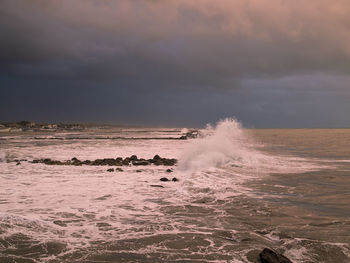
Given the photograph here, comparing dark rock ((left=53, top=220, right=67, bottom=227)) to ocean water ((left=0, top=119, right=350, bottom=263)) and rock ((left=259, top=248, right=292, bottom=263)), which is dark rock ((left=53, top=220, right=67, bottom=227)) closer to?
ocean water ((left=0, top=119, right=350, bottom=263))

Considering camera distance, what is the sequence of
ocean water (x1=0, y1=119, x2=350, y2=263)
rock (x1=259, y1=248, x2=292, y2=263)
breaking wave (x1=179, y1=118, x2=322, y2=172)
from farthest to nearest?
breaking wave (x1=179, y1=118, x2=322, y2=172)
ocean water (x1=0, y1=119, x2=350, y2=263)
rock (x1=259, y1=248, x2=292, y2=263)

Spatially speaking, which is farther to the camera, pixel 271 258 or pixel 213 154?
pixel 213 154

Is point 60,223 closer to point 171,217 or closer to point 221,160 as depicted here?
point 171,217

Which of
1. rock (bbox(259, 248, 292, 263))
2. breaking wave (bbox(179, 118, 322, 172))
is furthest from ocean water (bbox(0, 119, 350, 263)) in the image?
breaking wave (bbox(179, 118, 322, 172))

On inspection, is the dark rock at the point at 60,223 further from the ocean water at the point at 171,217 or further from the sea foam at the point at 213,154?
the sea foam at the point at 213,154

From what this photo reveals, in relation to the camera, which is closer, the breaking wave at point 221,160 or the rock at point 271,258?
the rock at point 271,258

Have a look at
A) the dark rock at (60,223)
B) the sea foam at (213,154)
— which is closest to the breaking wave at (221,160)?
the sea foam at (213,154)

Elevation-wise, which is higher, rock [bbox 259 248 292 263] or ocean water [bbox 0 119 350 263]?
rock [bbox 259 248 292 263]

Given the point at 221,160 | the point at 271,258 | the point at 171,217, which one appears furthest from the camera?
the point at 221,160

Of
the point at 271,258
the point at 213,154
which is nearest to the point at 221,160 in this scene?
the point at 213,154

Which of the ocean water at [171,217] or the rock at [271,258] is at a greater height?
the rock at [271,258]

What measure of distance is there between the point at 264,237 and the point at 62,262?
4.19 meters

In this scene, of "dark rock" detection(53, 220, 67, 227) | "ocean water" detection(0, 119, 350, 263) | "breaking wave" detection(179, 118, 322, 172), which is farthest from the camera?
"breaking wave" detection(179, 118, 322, 172)

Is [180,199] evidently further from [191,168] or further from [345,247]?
[191,168]
